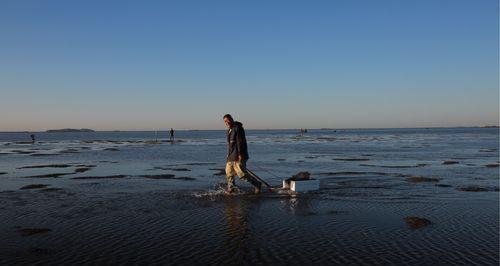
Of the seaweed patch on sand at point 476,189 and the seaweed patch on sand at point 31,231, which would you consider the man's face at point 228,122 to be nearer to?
the seaweed patch on sand at point 31,231

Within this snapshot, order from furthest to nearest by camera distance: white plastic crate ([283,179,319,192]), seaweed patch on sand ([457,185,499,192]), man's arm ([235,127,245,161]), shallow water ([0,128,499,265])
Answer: seaweed patch on sand ([457,185,499,192])
white plastic crate ([283,179,319,192])
man's arm ([235,127,245,161])
shallow water ([0,128,499,265])

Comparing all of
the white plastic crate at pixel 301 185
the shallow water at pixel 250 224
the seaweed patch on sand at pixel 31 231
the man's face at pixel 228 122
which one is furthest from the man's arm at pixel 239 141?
the seaweed patch on sand at pixel 31 231

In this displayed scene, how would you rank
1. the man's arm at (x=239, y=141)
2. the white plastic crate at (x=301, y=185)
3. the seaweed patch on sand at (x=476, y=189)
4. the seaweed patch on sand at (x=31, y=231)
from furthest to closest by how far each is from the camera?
the seaweed patch on sand at (x=476, y=189) < the white plastic crate at (x=301, y=185) < the man's arm at (x=239, y=141) < the seaweed patch on sand at (x=31, y=231)

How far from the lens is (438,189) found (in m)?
15.9

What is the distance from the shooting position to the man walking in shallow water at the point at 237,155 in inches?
586

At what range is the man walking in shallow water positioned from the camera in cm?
1489

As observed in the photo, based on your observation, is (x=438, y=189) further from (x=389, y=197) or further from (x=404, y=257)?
(x=404, y=257)

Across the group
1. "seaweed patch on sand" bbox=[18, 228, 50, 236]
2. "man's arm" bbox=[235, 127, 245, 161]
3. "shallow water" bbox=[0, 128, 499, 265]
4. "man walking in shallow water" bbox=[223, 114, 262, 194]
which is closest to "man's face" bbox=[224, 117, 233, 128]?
"man walking in shallow water" bbox=[223, 114, 262, 194]

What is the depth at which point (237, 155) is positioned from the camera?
14977 millimetres

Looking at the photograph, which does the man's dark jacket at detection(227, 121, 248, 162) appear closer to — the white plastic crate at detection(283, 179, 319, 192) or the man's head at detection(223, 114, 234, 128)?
the man's head at detection(223, 114, 234, 128)

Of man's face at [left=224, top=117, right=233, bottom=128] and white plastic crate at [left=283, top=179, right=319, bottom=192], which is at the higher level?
man's face at [left=224, top=117, right=233, bottom=128]

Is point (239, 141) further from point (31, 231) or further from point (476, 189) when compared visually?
point (476, 189)

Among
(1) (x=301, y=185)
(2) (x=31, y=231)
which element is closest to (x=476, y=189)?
(1) (x=301, y=185)

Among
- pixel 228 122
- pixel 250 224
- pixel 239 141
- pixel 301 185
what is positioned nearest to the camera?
pixel 250 224
